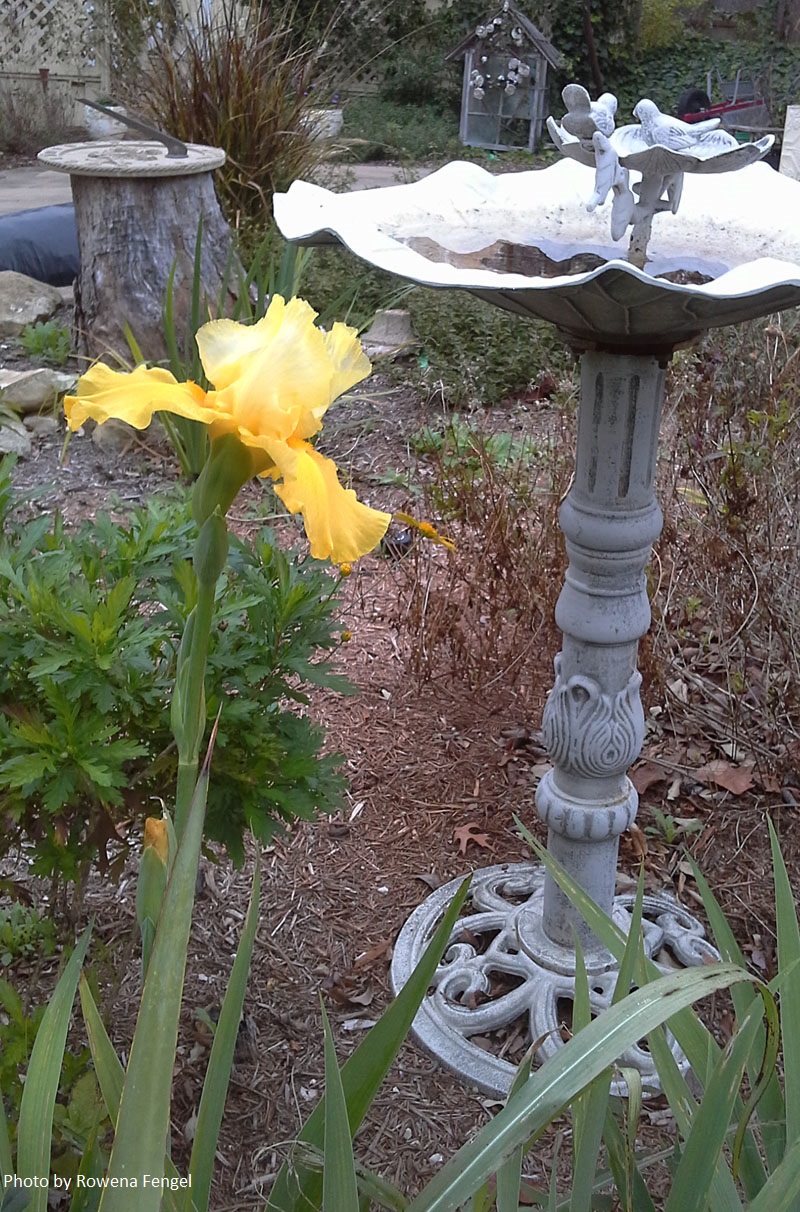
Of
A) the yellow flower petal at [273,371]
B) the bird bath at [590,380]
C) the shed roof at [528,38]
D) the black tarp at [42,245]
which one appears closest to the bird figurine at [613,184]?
the bird bath at [590,380]

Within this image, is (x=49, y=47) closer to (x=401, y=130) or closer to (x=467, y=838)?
(x=401, y=130)

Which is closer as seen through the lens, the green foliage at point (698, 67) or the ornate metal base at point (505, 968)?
the ornate metal base at point (505, 968)

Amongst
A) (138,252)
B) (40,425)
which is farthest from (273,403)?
(138,252)

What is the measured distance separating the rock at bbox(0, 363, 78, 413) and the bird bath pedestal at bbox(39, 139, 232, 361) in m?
0.23

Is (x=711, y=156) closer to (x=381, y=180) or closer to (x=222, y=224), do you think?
(x=222, y=224)

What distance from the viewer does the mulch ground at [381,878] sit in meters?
1.61

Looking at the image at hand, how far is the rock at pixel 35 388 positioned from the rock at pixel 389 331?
131 centimetres

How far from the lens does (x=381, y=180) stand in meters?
9.36

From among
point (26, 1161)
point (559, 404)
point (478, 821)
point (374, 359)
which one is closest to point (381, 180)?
point (374, 359)

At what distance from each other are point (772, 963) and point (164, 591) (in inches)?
51.6

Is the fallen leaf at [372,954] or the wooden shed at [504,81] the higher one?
the wooden shed at [504,81]

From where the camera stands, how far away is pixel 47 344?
4.31 meters

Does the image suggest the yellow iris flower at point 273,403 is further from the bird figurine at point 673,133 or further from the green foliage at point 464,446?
the green foliage at point 464,446

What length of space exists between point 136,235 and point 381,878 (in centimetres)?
277
